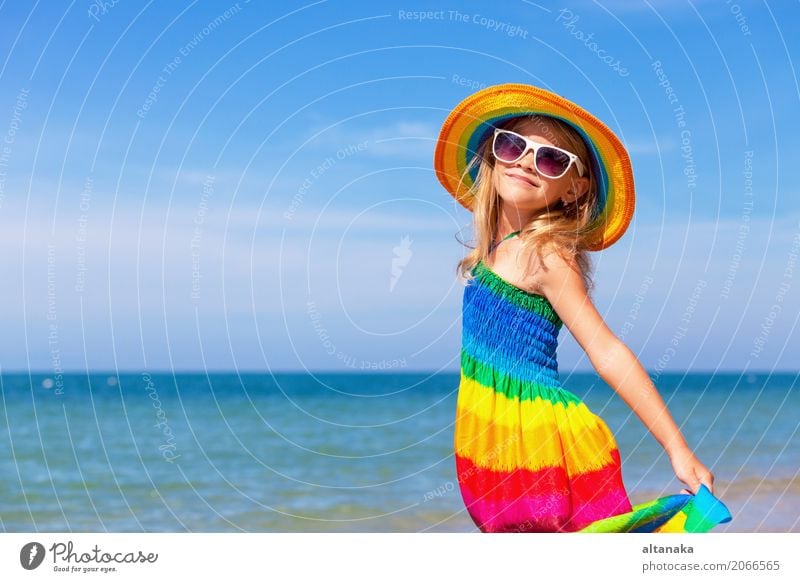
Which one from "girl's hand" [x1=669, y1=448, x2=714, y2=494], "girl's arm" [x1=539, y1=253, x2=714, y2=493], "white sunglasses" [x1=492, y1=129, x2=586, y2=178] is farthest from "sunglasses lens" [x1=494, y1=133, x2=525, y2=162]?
"girl's hand" [x1=669, y1=448, x2=714, y2=494]

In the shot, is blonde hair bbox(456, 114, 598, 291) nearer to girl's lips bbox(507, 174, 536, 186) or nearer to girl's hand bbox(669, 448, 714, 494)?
girl's lips bbox(507, 174, 536, 186)

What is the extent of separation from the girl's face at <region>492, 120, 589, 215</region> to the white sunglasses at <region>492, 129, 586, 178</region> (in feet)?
0.05

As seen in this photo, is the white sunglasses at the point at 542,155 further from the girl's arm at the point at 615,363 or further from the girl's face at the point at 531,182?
the girl's arm at the point at 615,363

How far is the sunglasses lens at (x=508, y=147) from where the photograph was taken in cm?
379

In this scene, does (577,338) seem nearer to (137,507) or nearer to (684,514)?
(684,514)

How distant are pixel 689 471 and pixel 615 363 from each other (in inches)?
17.2

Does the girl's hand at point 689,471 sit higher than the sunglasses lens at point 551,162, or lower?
lower

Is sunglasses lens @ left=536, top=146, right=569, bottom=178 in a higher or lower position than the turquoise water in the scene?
higher

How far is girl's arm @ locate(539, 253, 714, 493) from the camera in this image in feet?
10.9

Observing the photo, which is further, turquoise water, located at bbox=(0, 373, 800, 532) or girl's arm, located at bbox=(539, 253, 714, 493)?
turquoise water, located at bbox=(0, 373, 800, 532)

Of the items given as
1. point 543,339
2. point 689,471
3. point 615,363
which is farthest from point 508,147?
point 689,471

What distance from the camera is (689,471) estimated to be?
331 centimetres

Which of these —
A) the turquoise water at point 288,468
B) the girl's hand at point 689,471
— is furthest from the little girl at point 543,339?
the turquoise water at point 288,468
